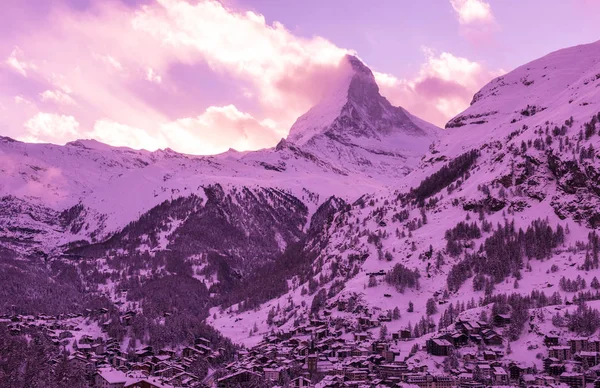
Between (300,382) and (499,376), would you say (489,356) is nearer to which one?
(499,376)

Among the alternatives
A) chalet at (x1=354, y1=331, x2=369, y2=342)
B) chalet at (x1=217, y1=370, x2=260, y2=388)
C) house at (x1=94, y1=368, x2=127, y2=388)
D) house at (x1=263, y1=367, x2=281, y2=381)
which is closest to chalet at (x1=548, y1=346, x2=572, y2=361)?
chalet at (x1=354, y1=331, x2=369, y2=342)

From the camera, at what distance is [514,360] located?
131 meters

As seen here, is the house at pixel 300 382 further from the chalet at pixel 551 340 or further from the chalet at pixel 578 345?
the chalet at pixel 578 345

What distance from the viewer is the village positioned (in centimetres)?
12600

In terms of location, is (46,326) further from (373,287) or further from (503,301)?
(503,301)

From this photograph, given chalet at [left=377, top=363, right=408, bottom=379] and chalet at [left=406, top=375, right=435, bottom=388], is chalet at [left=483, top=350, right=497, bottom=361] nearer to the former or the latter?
chalet at [left=406, top=375, right=435, bottom=388]

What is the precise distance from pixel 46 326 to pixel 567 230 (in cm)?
11522

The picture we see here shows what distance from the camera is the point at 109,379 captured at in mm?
139500

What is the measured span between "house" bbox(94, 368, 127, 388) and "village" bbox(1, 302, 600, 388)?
0.61ft

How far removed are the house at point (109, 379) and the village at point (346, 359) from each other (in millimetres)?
185

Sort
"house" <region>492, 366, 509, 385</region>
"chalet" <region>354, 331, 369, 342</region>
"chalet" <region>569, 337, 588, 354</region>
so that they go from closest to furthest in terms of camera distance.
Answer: "house" <region>492, 366, 509, 385</region> → "chalet" <region>569, 337, 588, 354</region> → "chalet" <region>354, 331, 369, 342</region>

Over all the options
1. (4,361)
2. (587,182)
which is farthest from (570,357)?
(4,361)

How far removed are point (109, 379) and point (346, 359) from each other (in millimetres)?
40581

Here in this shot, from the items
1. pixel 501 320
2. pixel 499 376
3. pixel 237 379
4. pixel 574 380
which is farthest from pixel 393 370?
pixel 237 379
